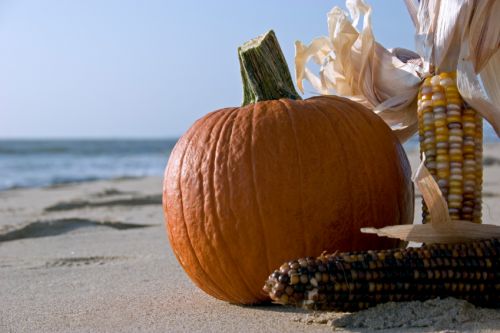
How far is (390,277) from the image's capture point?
8.73 feet

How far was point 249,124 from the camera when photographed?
315 cm

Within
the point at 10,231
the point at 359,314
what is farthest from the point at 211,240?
the point at 10,231

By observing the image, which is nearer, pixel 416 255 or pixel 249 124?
pixel 416 255

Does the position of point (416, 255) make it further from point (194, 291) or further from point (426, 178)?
point (194, 291)

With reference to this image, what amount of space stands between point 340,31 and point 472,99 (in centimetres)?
82

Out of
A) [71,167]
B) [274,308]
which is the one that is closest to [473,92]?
[274,308]

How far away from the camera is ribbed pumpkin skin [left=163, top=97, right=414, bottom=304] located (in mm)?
3004

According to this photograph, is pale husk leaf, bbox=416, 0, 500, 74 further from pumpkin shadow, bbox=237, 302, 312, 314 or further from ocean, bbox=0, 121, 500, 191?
pumpkin shadow, bbox=237, 302, 312, 314

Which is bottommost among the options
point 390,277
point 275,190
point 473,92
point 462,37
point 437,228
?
point 390,277

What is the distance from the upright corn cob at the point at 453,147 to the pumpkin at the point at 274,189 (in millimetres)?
151

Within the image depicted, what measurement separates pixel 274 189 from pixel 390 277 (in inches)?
23.7

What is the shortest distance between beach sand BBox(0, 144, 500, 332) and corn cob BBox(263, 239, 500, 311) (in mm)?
65

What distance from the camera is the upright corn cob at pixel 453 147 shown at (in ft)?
10.6

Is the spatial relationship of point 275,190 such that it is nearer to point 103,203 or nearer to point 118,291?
point 118,291
